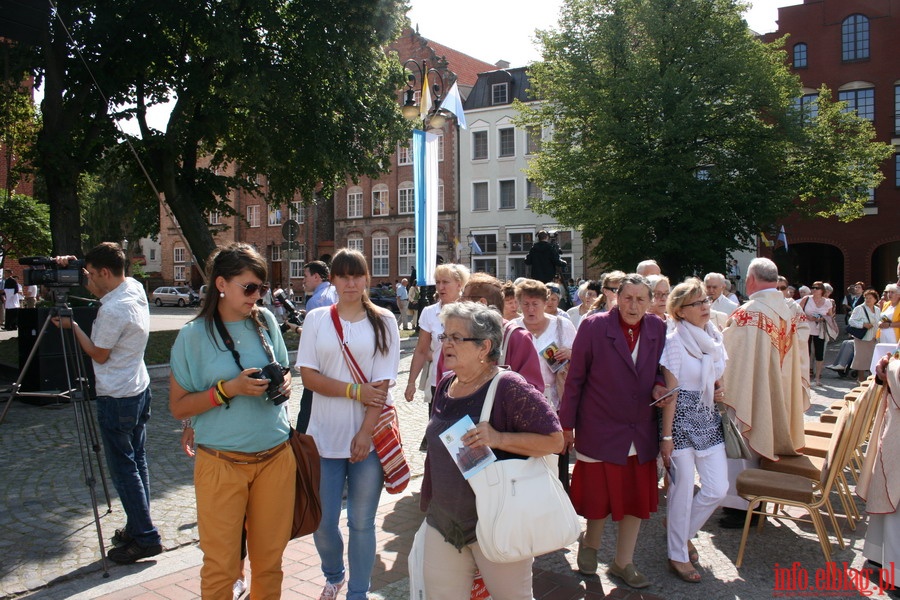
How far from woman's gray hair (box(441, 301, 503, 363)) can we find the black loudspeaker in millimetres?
8386

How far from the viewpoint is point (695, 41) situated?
1003 inches

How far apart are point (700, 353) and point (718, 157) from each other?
23.3 m

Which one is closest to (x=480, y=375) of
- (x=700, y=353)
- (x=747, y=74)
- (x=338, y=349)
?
(x=338, y=349)

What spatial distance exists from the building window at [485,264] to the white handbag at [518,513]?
138 ft

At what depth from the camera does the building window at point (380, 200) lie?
1959 inches

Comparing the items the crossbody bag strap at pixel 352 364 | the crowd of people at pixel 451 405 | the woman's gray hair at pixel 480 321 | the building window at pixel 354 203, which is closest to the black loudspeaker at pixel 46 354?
the crowd of people at pixel 451 405

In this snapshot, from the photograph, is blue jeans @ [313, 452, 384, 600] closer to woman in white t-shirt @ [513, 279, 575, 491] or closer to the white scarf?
woman in white t-shirt @ [513, 279, 575, 491]

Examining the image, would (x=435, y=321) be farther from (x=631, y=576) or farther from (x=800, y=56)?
(x=800, y=56)

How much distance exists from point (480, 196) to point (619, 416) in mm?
42205

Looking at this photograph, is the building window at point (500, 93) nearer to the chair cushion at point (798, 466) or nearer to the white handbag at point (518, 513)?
the chair cushion at point (798, 466)

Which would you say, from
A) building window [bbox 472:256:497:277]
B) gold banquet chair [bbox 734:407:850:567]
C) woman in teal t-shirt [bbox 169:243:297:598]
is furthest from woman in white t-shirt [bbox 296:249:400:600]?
building window [bbox 472:256:497:277]

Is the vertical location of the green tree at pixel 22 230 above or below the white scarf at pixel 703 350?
above

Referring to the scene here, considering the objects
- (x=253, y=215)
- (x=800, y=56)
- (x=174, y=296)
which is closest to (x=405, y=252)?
(x=253, y=215)

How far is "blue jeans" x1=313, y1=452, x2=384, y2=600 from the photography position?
373 cm
